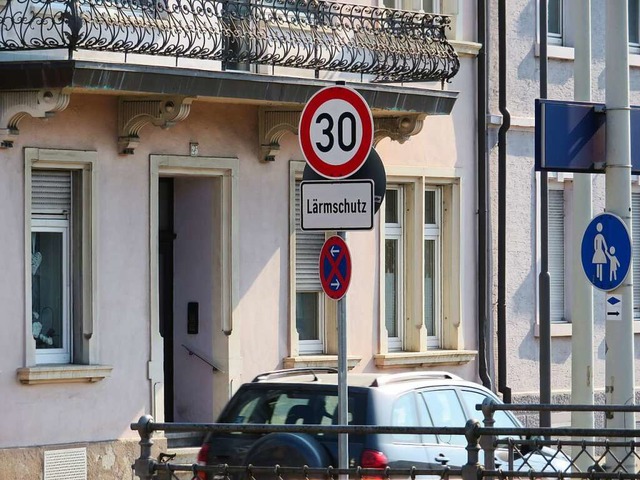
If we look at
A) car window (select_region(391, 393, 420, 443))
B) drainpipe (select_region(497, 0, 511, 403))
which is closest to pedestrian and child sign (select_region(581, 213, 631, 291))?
car window (select_region(391, 393, 420, 443))

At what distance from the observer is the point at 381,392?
12.5m

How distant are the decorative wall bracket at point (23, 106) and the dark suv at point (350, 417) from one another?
4.59 metres

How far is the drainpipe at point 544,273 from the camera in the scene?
70.1ft

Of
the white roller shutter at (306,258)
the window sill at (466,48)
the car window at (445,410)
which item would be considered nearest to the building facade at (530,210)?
the window sill at (466,48)

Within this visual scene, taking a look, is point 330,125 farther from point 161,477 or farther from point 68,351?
point 68,351

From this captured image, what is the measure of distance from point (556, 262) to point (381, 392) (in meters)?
11.4

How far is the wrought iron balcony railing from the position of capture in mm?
16641

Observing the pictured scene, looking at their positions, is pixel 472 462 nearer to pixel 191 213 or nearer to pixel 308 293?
pixel 191 213

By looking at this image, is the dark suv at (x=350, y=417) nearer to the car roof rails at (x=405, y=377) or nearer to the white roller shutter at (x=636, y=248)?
the car roof rails at (x=405, y=377)

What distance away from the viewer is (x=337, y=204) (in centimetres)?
1117

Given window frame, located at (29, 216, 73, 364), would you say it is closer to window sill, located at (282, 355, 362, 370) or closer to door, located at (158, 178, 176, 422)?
door, located at (158, 178, 176, 422)

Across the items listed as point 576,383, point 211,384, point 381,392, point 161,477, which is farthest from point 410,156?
point 161,477

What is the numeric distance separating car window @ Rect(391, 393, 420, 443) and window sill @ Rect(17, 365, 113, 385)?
545cm

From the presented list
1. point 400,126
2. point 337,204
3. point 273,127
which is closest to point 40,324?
point 273,127
